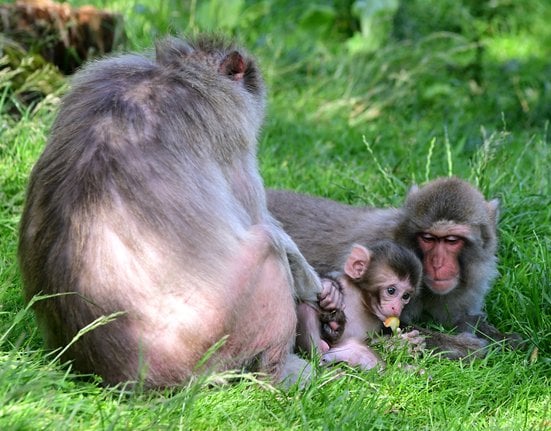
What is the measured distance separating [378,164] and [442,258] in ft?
4.37

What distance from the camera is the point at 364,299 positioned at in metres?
5.50

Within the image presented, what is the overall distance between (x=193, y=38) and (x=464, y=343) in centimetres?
210

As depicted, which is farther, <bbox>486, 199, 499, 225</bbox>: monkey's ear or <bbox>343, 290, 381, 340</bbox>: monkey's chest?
<bbox>486, 199, 499, 225</bbox>: monkey's ear

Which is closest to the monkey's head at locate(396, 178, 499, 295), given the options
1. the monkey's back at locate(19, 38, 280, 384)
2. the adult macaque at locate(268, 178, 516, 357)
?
the adult macaque at locate(268, 178, 516, 357)

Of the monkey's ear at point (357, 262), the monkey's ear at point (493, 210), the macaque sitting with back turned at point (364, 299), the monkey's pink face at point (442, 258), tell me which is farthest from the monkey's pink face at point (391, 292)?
the monkey's ear at point (493, 210)

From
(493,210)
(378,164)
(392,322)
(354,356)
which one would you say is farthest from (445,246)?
(378,164)

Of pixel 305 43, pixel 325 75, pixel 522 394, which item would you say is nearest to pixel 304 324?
pixel 522 394

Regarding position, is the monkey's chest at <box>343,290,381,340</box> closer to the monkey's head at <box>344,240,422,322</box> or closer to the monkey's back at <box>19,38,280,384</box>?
Answer: the monkey's head at <box>344,240,422,322</box>

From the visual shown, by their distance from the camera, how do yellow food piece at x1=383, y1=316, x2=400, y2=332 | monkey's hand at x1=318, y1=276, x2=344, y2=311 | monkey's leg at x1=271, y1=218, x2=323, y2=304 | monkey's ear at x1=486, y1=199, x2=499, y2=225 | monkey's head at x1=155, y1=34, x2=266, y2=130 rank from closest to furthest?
monkey's head at x1=155, y1=34, x2=266, y2=130 → monkey's leg at x1=271, y1=218, x2=323, y2=304 → monkey's hand at x1=318, y1=276, x2=344, y2=311 → yellow food piece at x1=383, y1=316, x2=400, y2=332 → monkey's ear at x1=486, y1=199, x2=499, y2=225

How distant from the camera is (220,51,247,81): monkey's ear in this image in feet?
16.1

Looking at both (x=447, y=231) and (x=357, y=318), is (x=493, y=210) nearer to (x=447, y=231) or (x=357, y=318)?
(x=447, y=231)

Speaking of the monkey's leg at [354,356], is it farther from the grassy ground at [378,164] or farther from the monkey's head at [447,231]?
the monkey's head at [447,231]

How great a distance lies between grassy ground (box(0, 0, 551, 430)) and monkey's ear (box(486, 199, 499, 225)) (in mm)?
320

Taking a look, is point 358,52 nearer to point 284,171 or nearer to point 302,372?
point 284,171
